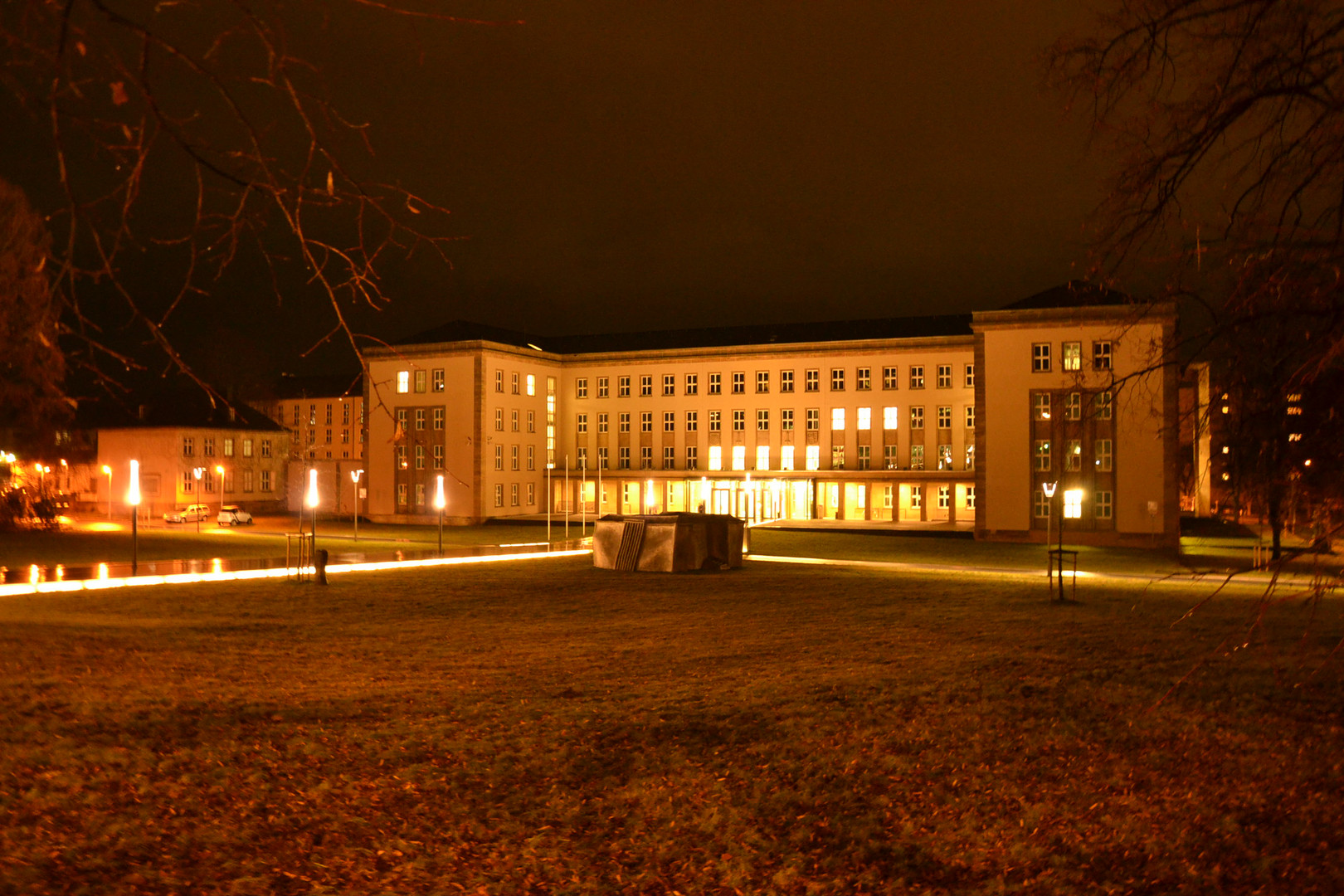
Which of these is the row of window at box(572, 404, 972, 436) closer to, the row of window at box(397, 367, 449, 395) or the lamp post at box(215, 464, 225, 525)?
the row of window at box(397, 367, 449, 395)

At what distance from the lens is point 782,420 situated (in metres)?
70.2

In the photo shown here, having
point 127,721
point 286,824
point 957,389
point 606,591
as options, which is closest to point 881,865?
point 286,824

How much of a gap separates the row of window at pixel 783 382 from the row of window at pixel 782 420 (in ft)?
4.77

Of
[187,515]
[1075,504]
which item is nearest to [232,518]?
[187,515]

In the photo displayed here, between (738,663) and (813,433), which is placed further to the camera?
(813,433)

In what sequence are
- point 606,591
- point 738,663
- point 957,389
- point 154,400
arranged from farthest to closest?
1. point 154,400
2. point 957,389
3. point 606,591
4. point 738,663

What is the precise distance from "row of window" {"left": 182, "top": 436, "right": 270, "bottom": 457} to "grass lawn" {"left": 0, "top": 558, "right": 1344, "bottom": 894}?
6705cm

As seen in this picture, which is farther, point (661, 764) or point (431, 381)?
point (431, 381)

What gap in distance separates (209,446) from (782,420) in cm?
4587

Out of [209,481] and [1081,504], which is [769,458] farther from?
[209,481]

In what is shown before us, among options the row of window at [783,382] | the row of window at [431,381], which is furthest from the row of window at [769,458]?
the row of window at [431,381]

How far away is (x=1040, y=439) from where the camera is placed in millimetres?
51688

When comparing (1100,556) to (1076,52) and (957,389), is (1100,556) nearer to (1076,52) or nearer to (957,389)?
(957,389)

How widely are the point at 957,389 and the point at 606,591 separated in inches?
1853
